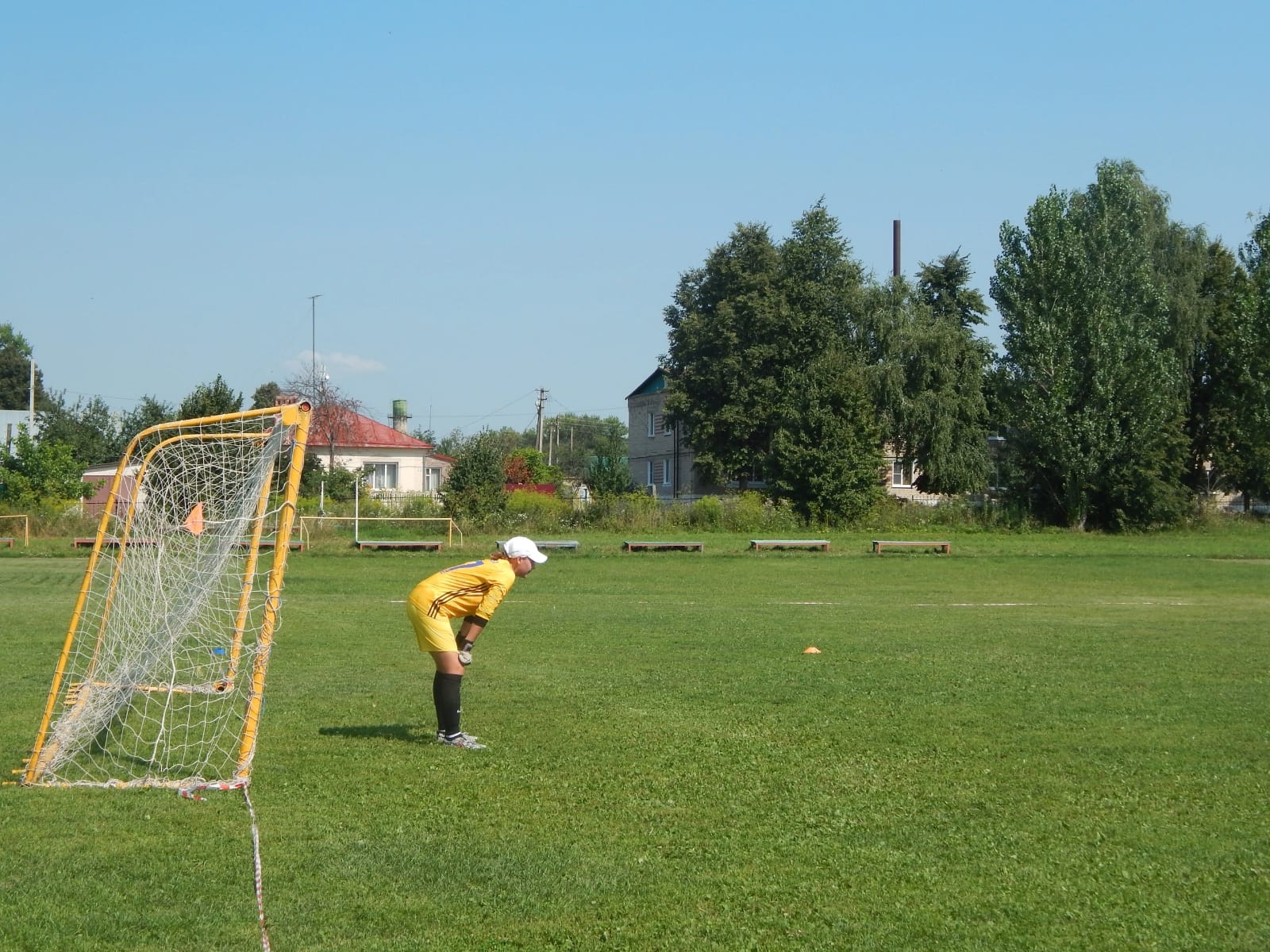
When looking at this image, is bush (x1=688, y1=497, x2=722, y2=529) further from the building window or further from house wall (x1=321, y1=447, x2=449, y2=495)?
the building window

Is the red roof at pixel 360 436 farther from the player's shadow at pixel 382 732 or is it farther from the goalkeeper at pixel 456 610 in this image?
the goalkeeper at pixel 456 610

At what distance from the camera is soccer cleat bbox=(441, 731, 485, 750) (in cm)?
930

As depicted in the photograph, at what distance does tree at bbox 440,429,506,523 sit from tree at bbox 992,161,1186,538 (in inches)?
949

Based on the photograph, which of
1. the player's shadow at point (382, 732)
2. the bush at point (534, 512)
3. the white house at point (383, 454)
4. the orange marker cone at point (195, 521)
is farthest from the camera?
the white house at point (383, 454)

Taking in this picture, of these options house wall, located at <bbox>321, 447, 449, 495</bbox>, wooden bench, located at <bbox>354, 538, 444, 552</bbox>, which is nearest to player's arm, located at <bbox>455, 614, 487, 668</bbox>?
wooden bench, located at <bbox>354, 538, 444, 552</bbox>

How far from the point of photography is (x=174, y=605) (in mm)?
9414

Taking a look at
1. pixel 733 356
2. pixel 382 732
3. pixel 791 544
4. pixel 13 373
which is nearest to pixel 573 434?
pixel 13 373

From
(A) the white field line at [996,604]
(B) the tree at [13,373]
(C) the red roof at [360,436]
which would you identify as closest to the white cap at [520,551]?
(A) the white field line at [996,604]

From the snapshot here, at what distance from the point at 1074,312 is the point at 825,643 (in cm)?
4105

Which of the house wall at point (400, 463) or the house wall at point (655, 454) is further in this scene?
the house wall at point (655, 454)

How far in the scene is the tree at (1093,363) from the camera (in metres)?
50.8

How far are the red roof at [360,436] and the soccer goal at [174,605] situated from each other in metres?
48.0

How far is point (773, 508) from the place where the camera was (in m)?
47.5

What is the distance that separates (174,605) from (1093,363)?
4862 centimetres
